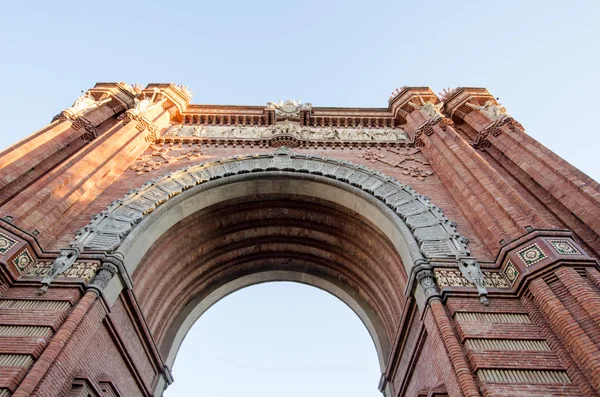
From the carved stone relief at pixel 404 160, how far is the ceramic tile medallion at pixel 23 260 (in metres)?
8.99

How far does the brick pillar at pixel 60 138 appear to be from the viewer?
9.23 meters

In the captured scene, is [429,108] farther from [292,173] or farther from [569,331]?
[569,331]

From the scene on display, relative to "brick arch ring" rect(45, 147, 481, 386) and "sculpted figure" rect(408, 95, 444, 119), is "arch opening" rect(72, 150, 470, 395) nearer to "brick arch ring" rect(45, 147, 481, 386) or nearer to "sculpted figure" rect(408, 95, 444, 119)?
"brick arch ring" rect(45, 147, 481, 386)

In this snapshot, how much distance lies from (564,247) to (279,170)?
7.17 m

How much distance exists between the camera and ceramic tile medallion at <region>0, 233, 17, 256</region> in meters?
7.07

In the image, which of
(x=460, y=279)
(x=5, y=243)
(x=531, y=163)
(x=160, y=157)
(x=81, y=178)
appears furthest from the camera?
(x=160, y=157)

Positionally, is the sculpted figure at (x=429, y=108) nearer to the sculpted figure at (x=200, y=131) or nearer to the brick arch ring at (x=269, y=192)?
the brick arch ring at (x=269, y=192)

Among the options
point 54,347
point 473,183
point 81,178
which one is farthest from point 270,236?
point 54,347

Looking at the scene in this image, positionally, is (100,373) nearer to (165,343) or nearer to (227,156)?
(165,343)

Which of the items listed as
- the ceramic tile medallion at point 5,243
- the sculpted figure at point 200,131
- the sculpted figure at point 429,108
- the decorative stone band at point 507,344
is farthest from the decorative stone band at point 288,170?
the sculpted figure at point 429,108

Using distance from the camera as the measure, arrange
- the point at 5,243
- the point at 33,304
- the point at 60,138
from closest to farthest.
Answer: the point at 33,304, the point at 5,243, the point at 60,138

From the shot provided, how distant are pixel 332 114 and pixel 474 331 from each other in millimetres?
10332

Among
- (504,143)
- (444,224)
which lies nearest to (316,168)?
(444,224)

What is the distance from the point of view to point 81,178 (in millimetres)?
9859
